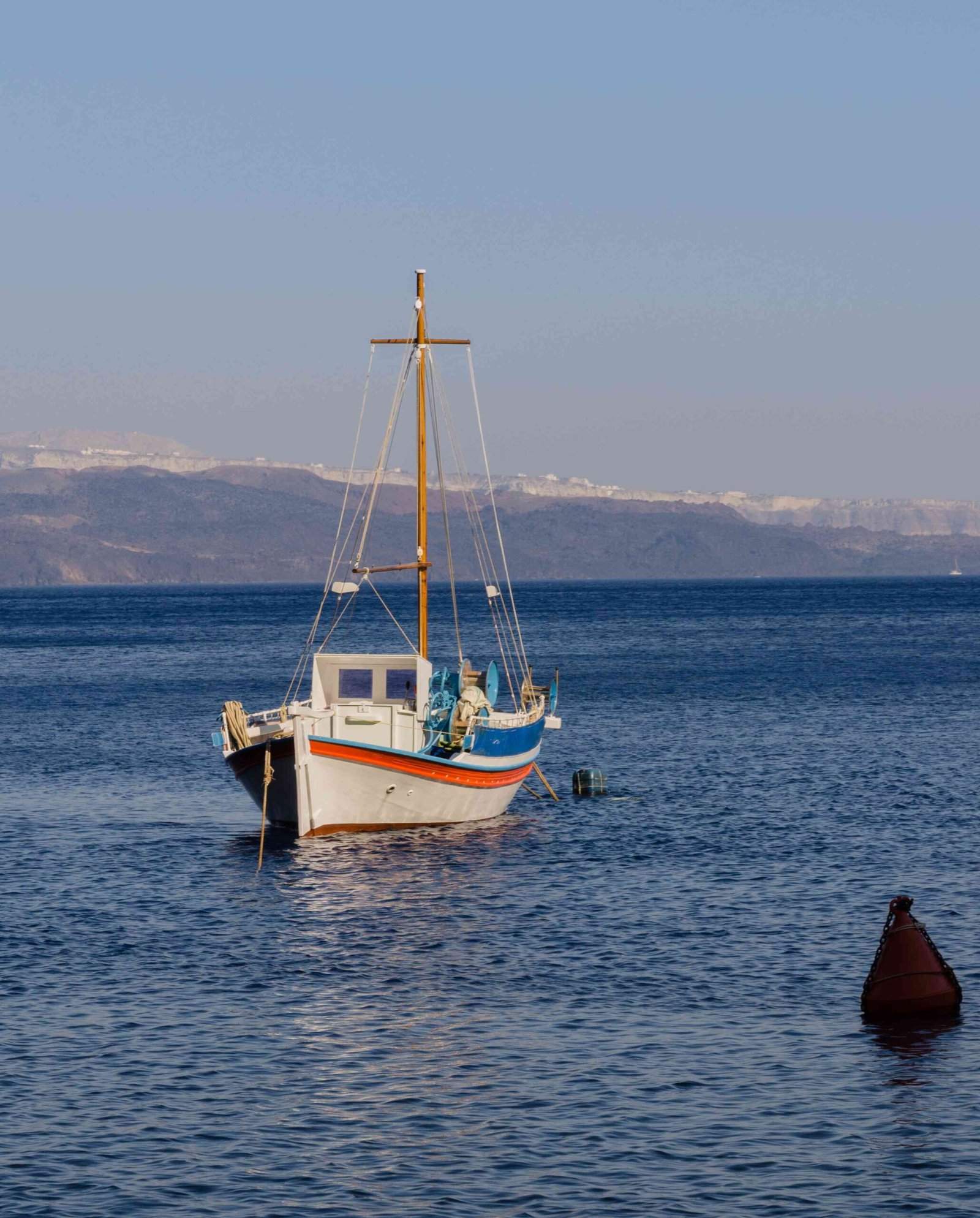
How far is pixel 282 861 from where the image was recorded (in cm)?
4612

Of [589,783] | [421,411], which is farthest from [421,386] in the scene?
[589,783]

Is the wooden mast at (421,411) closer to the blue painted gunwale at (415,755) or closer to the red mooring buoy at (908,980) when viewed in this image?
the blue painted gunwale at (415,755)

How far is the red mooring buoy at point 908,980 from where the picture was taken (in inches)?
1174

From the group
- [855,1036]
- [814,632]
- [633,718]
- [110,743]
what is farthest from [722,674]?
[855,1036]

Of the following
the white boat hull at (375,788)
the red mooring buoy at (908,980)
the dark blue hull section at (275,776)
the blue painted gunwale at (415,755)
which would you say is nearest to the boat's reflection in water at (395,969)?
the white boat hull at (375,788)

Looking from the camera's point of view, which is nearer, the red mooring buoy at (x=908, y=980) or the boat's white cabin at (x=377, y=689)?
the red mooring buoy at (x=908, y=980)

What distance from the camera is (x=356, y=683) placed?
52750 millimetres

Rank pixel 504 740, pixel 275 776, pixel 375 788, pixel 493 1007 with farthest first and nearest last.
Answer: pixel 504 740 → pixel 275 776 → pixel 375 788 → pixel 493 1007

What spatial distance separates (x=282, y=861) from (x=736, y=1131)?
2371 centimetres

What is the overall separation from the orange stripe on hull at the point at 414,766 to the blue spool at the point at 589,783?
7914 millimetres

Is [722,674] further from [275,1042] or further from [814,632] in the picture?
[275,1042]

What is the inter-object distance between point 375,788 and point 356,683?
4903 millimetres

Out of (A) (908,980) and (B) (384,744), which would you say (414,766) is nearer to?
(B) (384,744)

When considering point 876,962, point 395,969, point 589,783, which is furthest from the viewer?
point 589,783
